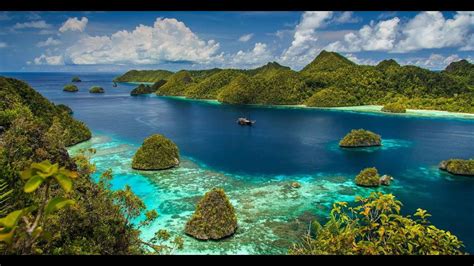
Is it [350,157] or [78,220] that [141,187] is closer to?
[78,220]

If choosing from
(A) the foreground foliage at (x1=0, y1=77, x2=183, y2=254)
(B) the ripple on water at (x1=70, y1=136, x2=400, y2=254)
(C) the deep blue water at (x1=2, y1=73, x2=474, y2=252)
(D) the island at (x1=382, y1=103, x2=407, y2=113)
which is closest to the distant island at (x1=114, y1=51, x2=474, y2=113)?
(D) the island at (x1=382, y1=103, x2=407, y2=113)

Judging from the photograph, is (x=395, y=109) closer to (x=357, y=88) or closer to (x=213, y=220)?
(x=357, y=88)

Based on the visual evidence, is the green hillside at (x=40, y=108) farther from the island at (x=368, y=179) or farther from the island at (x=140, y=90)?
the island at (x=140, y=90)

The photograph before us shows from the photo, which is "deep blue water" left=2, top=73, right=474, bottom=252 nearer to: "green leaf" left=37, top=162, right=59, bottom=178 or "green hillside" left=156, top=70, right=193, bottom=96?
"green leaf" left=37, top=162, right=59, bottom=178

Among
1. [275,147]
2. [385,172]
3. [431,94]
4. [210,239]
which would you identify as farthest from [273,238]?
[431,94]

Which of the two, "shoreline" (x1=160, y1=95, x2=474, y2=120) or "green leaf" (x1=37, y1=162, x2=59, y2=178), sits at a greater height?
"green leaf" (x1=37, y1=162, x2=59, y2=178)

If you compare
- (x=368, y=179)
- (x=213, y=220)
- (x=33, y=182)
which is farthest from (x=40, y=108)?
(x=33, y=182)
